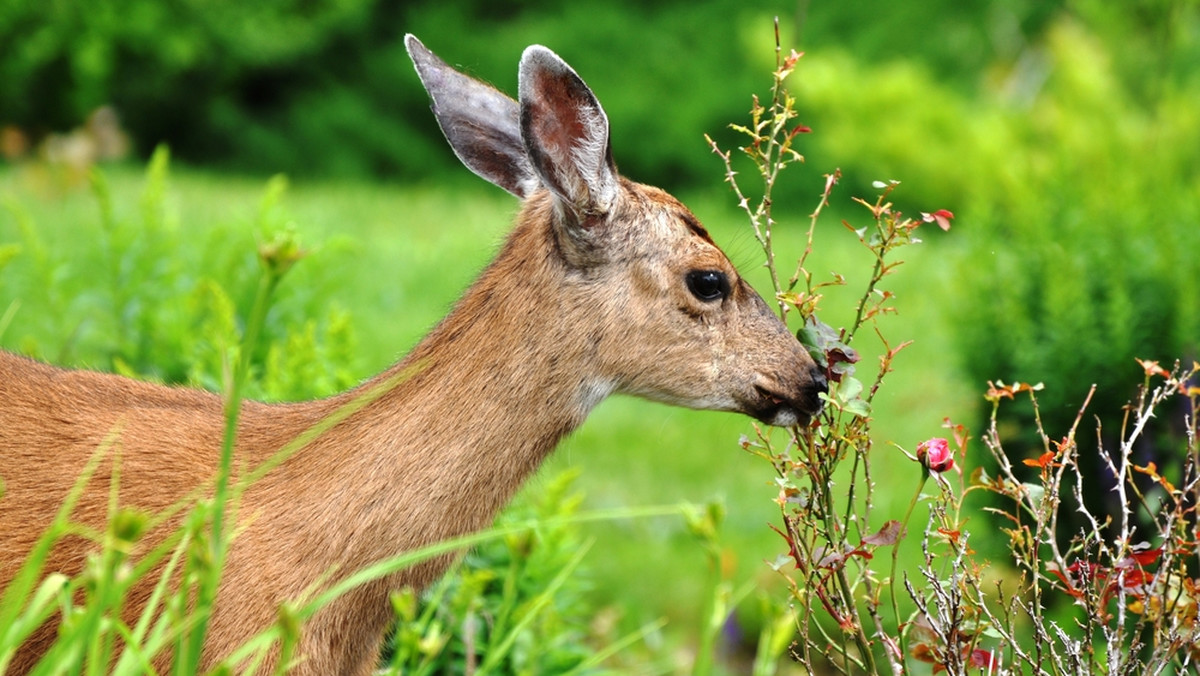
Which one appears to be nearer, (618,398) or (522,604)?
(522,604)

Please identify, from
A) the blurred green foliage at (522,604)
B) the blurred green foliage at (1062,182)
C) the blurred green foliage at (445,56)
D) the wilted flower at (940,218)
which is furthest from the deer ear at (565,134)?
the blurred green foliage at (445,56)

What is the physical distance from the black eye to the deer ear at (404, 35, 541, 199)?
45 centimetres

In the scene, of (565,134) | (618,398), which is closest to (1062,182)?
(618,398)

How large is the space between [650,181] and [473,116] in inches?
464

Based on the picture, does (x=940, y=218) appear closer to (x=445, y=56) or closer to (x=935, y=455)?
(x=935, y=455)

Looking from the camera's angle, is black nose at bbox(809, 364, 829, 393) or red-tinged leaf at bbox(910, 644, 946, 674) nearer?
red-tinged leaf at bbox(910, 644, 946, 674)

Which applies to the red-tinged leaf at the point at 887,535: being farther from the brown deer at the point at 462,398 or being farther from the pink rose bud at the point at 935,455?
the brown deer at the point at 462,398

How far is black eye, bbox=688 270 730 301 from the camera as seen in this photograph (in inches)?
129

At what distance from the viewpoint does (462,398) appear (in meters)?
3.08

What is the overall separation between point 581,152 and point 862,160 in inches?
344

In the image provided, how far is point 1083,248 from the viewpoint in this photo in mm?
5512

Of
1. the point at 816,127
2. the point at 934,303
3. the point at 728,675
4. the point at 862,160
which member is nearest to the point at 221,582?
the point at 728,675

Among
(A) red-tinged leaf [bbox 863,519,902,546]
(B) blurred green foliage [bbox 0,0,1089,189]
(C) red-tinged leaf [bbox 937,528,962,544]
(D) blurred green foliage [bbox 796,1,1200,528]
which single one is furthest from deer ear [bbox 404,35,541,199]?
(B) blurred green foliage [bbox 0,0,1089,189]

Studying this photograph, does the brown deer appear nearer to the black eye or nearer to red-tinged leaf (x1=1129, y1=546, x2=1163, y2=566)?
the black eye
